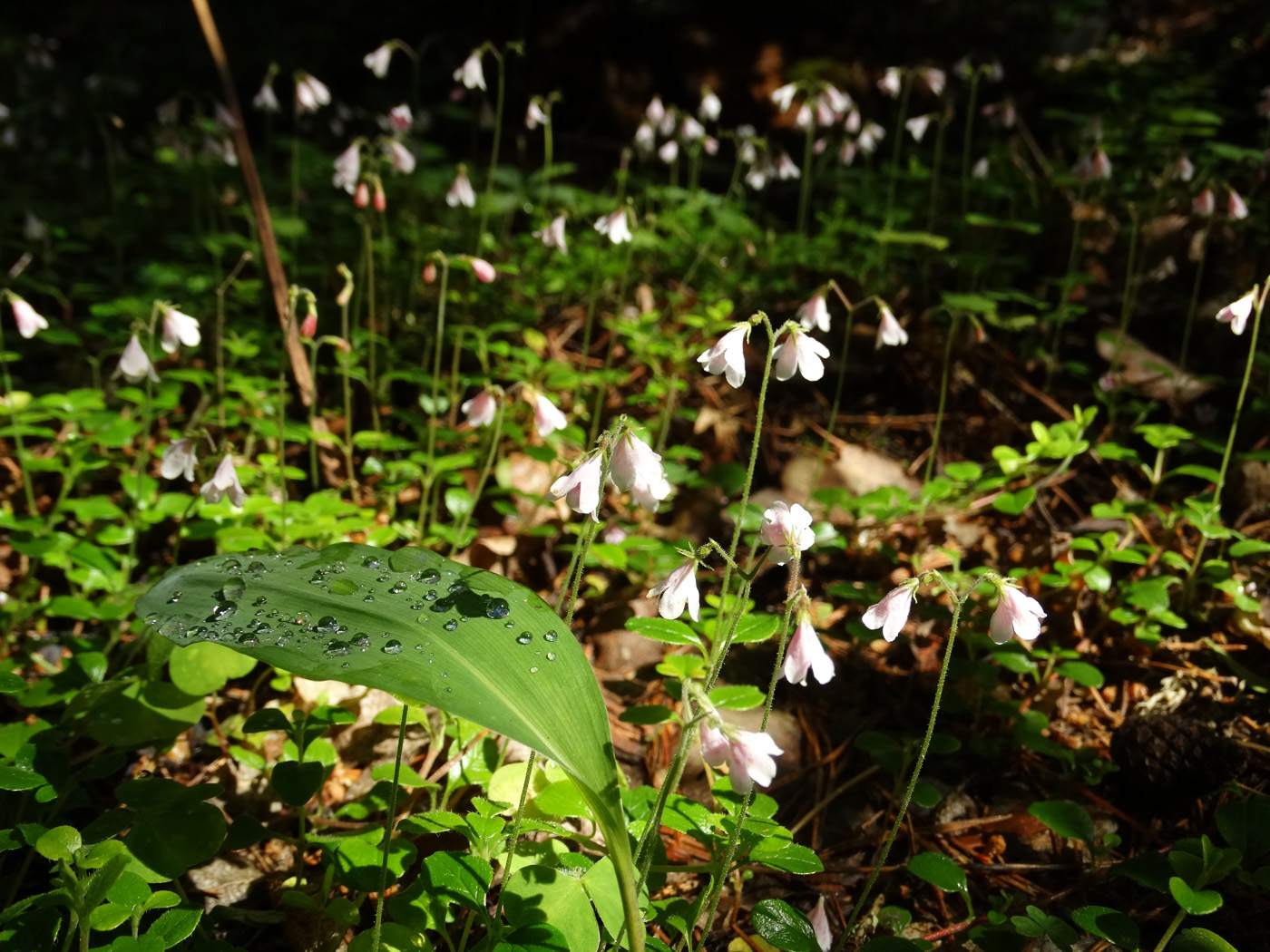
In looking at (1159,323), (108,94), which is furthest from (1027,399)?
(108,94)

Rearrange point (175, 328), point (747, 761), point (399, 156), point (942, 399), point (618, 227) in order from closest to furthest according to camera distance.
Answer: point (747, 761) < point (175, 328) < point (942, 399) < point (618, 227) < point (399, 156)

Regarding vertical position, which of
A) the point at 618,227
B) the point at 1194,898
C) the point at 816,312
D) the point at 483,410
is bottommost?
the point at 1194,898

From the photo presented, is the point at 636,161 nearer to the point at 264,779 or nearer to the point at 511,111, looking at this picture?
the point at 511,111

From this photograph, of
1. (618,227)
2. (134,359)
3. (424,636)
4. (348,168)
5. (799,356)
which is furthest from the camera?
(348,168)

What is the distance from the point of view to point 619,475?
4.66 feet

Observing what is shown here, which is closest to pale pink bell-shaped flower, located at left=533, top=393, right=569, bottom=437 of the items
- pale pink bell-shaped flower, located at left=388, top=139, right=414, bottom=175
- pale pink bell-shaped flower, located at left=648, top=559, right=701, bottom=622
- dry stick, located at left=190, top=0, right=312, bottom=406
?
pale pink bell-shaped flower, located at left=648, top=559, right=701, bottom=622

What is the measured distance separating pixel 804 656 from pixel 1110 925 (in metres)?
0.76

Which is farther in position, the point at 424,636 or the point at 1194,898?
the point at 1194,898

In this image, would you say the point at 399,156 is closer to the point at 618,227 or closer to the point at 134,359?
the point at 618,227

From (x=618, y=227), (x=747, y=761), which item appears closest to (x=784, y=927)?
(x=747, y=761)

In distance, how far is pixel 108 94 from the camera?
Answer: 7.33m

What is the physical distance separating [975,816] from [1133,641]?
32.9 inches

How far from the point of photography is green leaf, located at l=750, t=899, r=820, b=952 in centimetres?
141

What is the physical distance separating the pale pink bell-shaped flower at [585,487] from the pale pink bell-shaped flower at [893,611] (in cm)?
51
